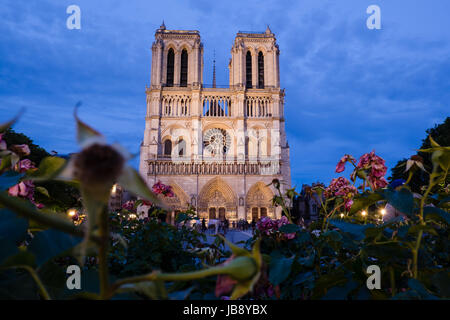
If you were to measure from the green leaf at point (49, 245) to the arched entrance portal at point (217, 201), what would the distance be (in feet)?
70.6

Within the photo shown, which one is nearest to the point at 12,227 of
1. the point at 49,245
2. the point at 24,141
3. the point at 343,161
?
the point at 49,245

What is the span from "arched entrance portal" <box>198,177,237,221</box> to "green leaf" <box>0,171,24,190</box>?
69.8ft

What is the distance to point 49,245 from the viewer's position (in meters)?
0.41

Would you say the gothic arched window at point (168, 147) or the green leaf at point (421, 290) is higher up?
the gothic arched window at point (168, 147)

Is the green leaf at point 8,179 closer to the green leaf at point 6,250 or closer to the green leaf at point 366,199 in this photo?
the green leaf at point 6,250

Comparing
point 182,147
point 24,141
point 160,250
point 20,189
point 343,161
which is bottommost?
point 160,250

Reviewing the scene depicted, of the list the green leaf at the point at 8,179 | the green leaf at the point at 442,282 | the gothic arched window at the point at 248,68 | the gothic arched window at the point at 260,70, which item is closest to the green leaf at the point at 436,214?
the green leaf at the point at 442,282

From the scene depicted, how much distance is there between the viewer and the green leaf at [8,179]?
604 millimetres

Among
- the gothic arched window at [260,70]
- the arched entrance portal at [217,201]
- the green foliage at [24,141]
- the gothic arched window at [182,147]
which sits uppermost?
the gothic arched window at [260,70]

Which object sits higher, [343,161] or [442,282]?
[343,161]

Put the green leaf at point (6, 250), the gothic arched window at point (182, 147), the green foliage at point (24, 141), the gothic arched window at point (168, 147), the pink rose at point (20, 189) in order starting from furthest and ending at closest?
1. the gothic arched window at point (168, 147)
2. the gothic arched window at point (182, 147)
3. the green foliage at point (24, 141)
4. the pink rose at point (20, 189)
5. the green leaf at point (6, 250)

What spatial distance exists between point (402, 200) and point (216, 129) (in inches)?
904

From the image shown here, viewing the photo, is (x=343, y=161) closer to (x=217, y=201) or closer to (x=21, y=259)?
(x=21, y=259)

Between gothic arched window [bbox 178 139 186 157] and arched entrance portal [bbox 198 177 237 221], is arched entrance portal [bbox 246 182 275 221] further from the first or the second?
gothic arched window [bbox 178 139 186 157]
